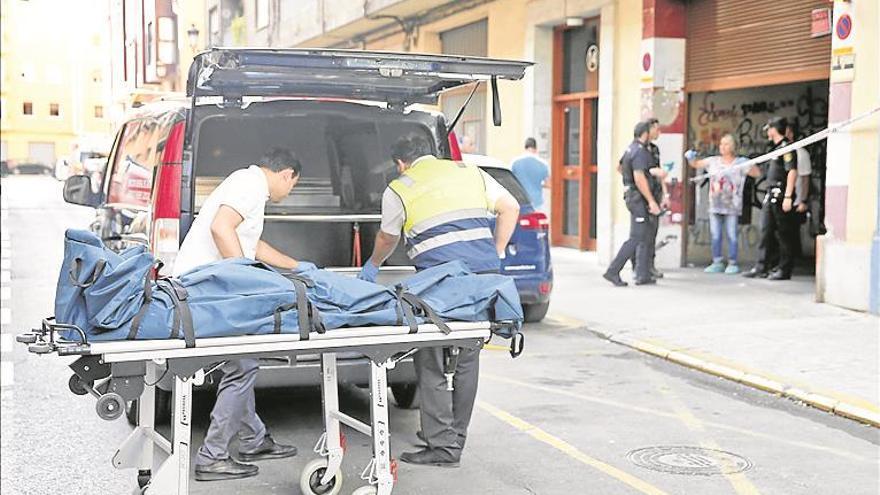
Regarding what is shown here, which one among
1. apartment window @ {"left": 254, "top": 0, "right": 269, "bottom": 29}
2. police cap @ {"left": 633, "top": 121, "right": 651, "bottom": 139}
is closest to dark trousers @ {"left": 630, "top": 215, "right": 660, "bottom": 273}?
police cap @ {"left": 633, "top": 121, "right": 651, "bottom": 139}

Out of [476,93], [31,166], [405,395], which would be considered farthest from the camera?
[476,93]

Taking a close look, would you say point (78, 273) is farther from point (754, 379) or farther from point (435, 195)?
point (754, 379)

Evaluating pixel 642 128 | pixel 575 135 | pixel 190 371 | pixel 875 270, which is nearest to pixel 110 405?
pixel 190 371

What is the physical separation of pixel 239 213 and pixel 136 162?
2.41 meters

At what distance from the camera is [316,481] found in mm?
4941

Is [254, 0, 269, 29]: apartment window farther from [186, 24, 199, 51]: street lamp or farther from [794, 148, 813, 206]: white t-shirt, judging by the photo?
[794, 148, 813, 206]: white t-shirt

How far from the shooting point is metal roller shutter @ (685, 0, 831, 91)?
1157 cm

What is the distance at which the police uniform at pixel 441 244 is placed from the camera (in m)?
5.46

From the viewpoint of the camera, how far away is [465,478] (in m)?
5.27

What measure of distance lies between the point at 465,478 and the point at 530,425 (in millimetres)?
1140

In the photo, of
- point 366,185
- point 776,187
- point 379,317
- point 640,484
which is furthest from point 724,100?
point 379,317

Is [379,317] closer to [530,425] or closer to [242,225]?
[242,225]

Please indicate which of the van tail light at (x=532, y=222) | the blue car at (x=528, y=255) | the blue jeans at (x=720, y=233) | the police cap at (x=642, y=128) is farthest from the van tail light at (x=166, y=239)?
the blue jeans at (x=720, y=233)

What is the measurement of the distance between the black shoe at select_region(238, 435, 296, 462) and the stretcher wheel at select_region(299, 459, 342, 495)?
57 cm
